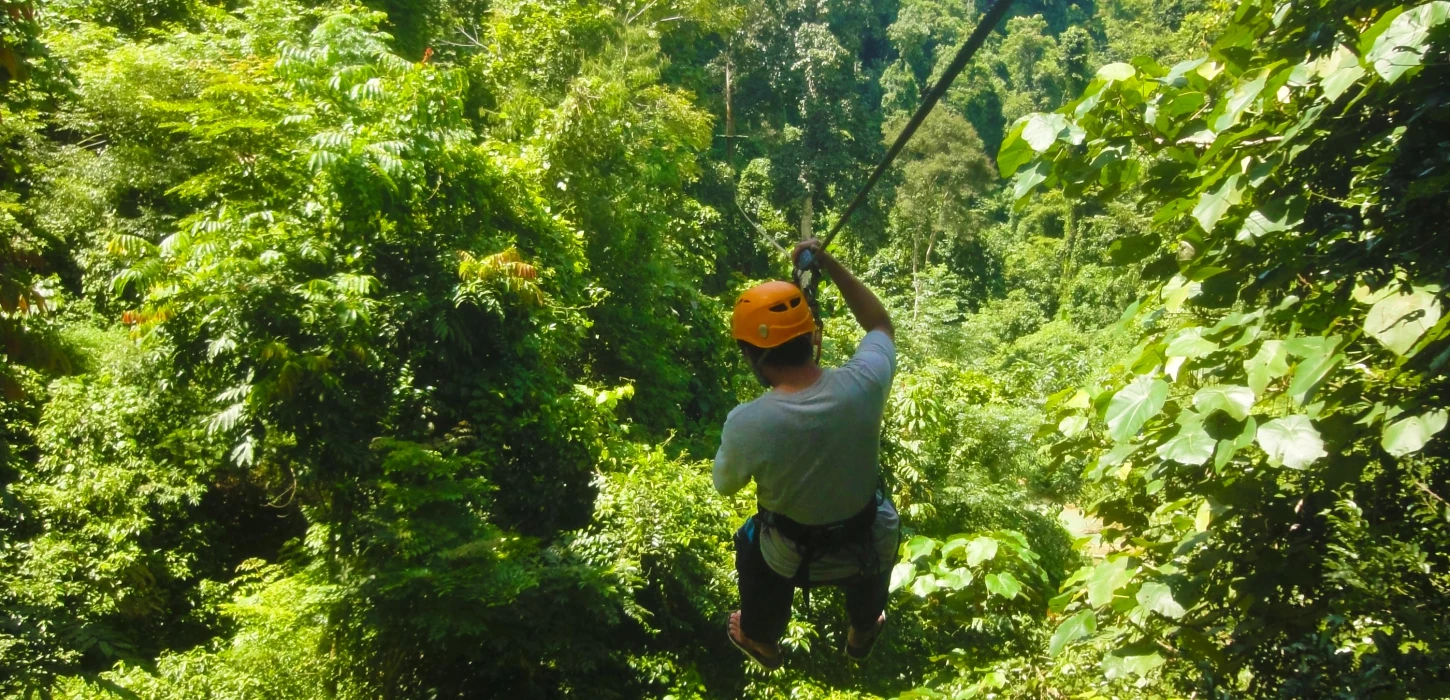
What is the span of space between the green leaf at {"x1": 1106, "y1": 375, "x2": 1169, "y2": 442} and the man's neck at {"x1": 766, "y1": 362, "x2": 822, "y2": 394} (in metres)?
0.56

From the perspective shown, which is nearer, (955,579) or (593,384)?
A: (955,579)

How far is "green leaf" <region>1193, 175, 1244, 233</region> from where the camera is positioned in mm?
1839

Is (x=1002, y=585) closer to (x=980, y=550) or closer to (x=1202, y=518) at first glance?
(x=980, y=550)

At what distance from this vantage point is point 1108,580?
2.09 m

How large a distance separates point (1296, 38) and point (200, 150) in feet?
22.8

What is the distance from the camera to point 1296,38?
1940mm

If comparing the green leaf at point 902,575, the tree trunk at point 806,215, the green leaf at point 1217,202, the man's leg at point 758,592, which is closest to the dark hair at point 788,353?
the man's leg at point 758,592

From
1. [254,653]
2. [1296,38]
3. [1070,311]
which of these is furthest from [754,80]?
[1296,38]

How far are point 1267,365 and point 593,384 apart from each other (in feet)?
22.0

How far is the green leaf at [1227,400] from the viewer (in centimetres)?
166

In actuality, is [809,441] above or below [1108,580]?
above

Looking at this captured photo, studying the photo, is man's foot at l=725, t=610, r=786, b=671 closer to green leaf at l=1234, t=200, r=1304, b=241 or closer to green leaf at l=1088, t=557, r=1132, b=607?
green leaf at l=1088, t=557, r=1132, b=607

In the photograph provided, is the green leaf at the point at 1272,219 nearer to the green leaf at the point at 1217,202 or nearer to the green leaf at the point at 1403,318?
the green leaf at the point at 1217,202

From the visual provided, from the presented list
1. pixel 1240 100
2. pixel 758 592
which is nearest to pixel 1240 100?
pixel 1240 100
